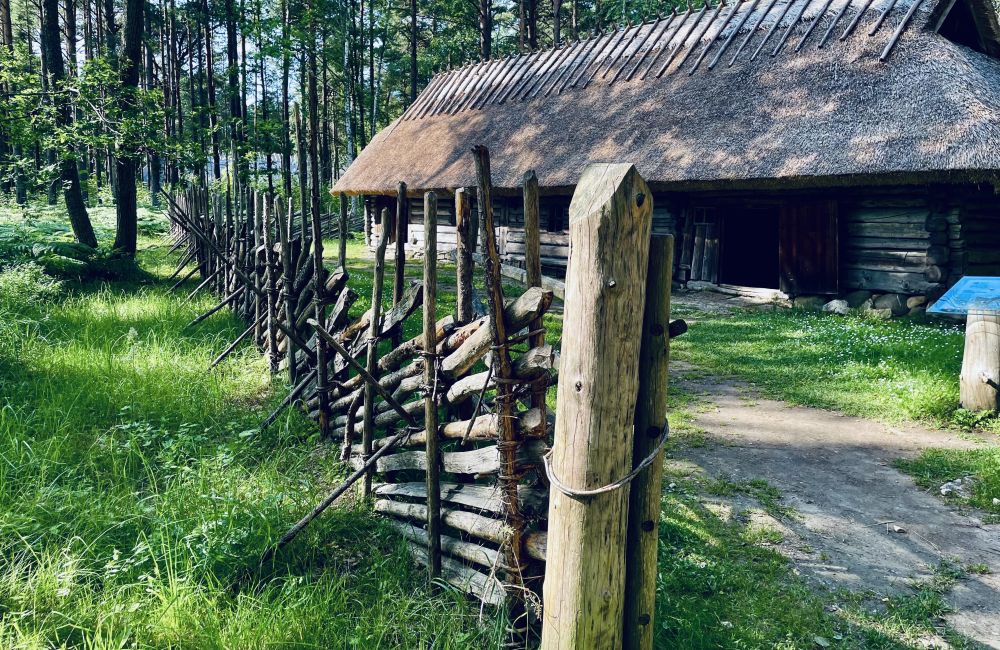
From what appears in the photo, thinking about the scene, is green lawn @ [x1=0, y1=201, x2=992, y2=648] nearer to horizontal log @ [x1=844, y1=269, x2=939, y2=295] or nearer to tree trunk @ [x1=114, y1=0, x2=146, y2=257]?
tree trunk @ [x1=114, y1=0, x2=146, y2=257]

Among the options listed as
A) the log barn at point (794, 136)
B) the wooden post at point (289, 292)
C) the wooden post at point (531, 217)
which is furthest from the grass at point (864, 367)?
the wooden post at point (289, 292)

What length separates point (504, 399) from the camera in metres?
2.42

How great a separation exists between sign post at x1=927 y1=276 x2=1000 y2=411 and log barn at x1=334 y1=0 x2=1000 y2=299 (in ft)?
11.5

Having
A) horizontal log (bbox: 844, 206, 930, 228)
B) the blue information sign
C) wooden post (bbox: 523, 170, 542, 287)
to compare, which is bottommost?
the blue information sign

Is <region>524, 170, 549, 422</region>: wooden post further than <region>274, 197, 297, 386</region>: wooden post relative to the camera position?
No

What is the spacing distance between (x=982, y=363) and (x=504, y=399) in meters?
4.60

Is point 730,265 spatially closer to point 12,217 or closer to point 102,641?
point 12,217

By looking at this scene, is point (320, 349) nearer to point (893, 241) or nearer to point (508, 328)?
point (508, 328)

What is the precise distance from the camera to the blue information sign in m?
5.11

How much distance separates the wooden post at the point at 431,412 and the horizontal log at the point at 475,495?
12 cm

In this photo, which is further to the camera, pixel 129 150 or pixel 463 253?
pixel 129 150

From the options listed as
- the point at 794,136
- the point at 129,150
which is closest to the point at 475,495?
the point at 794,136

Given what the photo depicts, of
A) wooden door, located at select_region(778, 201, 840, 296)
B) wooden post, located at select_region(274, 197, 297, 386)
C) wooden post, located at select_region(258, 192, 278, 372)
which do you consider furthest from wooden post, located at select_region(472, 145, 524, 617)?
wooden door, located at select_region(778, 201, 840, 296)

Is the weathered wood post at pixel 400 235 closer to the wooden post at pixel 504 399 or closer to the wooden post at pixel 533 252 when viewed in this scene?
the wooden post at pixel 504 399
